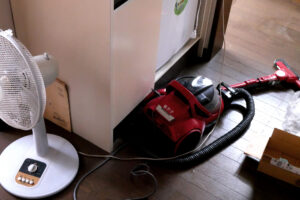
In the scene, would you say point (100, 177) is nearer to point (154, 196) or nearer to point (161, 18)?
point (154, 196)

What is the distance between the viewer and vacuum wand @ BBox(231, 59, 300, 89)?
2213 mm

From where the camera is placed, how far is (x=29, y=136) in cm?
181

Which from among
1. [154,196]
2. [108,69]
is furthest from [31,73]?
[154,196]

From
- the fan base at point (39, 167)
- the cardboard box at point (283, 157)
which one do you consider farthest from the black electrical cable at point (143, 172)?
the cardboard box at point (283, 157)

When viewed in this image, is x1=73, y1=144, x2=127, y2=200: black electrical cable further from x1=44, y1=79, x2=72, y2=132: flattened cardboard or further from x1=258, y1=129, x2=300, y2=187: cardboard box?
x1=258, y1=129, x2=300, y2=187: cardboard box

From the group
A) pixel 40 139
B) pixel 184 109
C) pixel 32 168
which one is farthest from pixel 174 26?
pixel 32 168

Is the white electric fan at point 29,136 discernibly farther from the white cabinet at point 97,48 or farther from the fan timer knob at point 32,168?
the white cabinet at point 97,48

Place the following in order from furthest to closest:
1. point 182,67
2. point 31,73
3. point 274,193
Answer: point 182,67
point 274,193
point 31,73

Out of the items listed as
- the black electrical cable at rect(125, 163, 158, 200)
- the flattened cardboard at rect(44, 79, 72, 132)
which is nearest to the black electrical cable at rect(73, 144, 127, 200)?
the black electrical cable at rect(125, 163, 158, 200)

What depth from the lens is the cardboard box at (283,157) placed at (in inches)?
66.7

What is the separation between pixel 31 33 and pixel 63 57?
0.64ft

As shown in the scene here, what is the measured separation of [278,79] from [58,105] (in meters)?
1.30

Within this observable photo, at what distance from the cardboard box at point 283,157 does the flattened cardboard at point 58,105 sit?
95cm

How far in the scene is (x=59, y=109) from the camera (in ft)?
6.06
